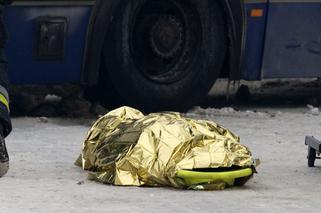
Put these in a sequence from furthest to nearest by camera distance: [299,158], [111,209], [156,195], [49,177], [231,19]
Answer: [231,19] < [299,158] < [49,177] < [156,195] < [111,209]

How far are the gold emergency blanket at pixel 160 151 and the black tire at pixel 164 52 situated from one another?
2.48m

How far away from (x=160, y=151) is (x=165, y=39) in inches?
126

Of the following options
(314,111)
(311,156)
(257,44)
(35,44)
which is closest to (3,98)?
(311,156)

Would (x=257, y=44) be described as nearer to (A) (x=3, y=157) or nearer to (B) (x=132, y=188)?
(B) (x=132, y=188)

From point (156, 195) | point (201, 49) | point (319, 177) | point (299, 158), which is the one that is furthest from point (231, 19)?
point (156, 195)

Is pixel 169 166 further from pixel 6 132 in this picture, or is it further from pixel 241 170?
pixel 6 132

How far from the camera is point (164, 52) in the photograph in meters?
10.7

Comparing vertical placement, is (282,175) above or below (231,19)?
below

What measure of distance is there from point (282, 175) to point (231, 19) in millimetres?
2915

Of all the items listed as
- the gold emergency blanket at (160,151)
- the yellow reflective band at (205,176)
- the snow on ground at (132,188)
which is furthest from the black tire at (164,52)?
the yellow reflective band at (205,176)

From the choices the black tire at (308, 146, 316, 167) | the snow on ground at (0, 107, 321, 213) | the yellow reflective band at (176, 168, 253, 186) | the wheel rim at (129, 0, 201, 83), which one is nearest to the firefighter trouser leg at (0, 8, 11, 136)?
the snow on ground at (0, 107, 321, 213)

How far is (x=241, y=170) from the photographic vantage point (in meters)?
7.46

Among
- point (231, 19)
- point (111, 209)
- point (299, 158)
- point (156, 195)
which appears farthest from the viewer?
point (231, 19)

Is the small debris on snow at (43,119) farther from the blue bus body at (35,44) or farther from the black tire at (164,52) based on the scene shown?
the black tire at (164,52)
